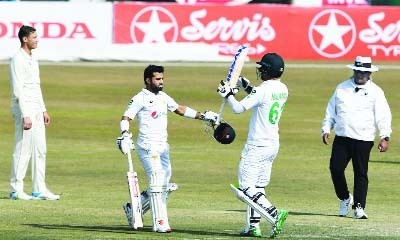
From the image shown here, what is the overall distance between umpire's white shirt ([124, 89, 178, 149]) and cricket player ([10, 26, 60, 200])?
3407 millimetres

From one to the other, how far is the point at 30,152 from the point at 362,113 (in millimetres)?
4941

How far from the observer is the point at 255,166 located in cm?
1502

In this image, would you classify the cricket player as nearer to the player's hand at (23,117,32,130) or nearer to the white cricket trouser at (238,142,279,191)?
the player's hand at (23,117,32,130)

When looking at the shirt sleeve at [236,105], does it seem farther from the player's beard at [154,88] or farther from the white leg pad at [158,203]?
the white leg pad at [158,203]

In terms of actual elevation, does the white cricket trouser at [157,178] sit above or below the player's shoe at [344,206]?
above

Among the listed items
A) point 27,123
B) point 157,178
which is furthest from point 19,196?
point 157,178

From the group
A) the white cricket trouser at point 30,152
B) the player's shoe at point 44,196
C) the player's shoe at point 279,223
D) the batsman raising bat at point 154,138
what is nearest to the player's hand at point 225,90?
the batsman raising bat at point 154,138

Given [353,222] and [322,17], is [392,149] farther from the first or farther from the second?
[322,17]

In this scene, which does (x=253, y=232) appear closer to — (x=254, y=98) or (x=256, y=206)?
(x=256, y=206)

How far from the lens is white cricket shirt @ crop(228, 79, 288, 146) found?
15.0 metres

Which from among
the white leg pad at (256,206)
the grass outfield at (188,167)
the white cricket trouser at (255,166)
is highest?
the white cricket trouser at (255,166)

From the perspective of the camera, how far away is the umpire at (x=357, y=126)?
1744cm

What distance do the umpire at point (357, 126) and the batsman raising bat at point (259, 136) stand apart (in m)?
2.40

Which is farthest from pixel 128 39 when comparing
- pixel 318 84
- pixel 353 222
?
pixel 353 222
